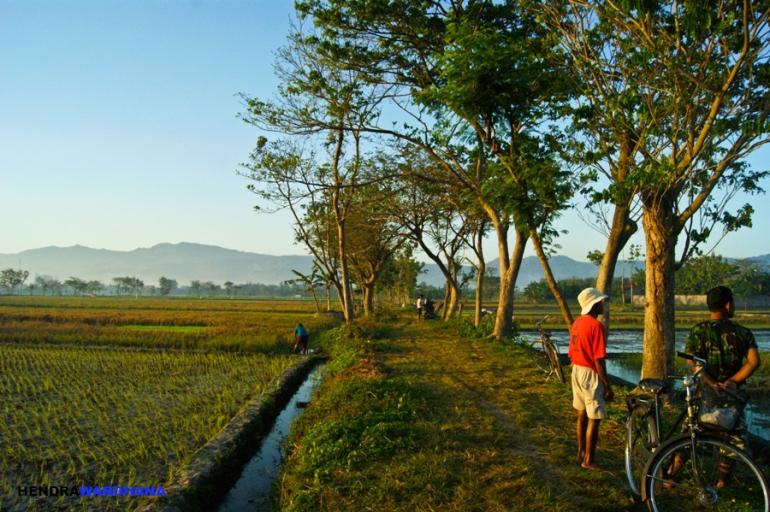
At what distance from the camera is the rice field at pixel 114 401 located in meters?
6.26

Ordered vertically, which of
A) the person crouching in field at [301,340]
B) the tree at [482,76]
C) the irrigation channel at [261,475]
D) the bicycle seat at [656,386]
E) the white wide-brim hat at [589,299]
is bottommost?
the irrigation channel at [261,475]

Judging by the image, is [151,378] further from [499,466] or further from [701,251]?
[701,251]

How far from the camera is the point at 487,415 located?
24.8 ft

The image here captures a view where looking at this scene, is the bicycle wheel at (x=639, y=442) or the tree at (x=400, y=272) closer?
the bicycle wheel at (x=639, y=442)

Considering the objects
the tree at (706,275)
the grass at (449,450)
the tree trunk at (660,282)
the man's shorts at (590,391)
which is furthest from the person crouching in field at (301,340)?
the tree at (706,275)

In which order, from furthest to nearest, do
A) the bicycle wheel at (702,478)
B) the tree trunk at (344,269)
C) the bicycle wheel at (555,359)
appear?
1. the tree trunk at (344,269)
2. the bicycle wheel at (555,359)
3. the bicycle wheel at (702,478)

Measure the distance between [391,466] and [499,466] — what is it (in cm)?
109

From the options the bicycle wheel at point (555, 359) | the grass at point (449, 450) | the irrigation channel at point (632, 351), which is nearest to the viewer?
the grass at point (449, 450)

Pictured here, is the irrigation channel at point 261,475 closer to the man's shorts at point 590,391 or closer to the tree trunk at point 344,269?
the man's shorts at point 590,391

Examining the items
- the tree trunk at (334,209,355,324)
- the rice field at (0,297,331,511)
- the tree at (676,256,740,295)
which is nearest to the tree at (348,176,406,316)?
the tree trunk at (334,209,355,324)

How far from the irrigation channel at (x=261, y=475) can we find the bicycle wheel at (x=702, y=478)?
3867mm

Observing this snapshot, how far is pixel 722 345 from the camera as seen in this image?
458cm

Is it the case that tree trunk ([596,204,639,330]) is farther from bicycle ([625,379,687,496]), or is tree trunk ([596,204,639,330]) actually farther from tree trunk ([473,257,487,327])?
tree trunk ([473,257,487,327])

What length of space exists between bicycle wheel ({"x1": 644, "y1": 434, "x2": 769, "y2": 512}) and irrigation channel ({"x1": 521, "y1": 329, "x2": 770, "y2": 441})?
14.1 feet
